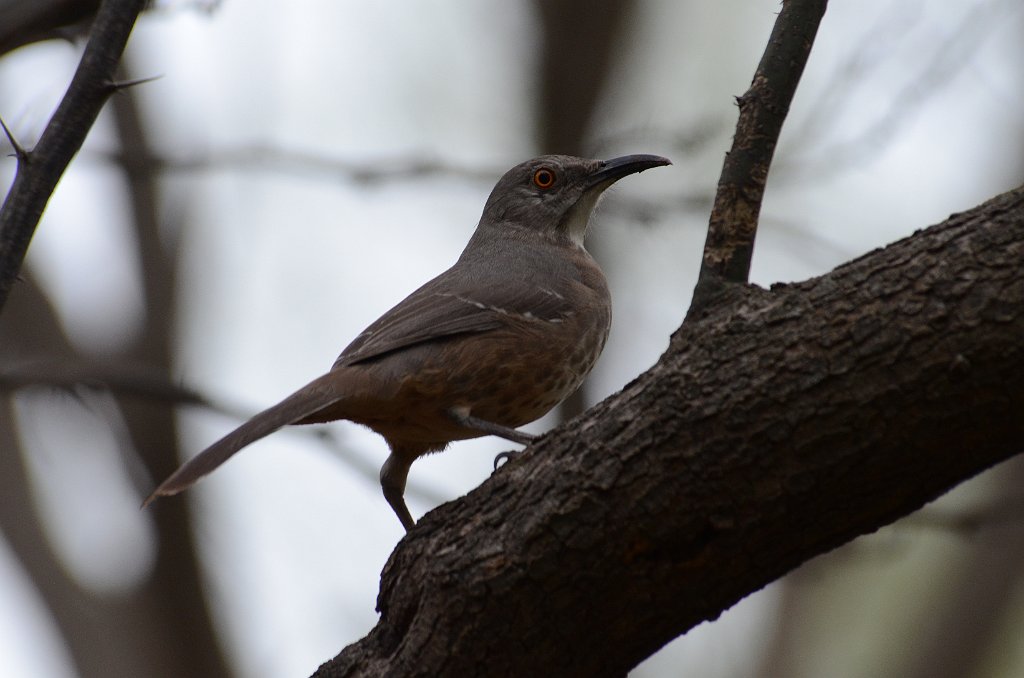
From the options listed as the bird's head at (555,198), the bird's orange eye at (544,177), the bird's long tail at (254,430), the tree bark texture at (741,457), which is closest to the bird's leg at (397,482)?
the bird's long tail at (254,430)

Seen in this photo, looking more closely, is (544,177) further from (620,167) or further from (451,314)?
(451,314)

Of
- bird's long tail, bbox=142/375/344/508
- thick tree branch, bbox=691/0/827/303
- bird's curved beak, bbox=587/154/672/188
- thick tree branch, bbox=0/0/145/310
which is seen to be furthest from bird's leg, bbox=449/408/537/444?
thick tree branch, bbox=0/0/145/310

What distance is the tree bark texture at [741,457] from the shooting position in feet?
7.97

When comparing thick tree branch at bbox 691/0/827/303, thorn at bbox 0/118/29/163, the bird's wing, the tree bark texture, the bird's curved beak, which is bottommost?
the tree bark texture

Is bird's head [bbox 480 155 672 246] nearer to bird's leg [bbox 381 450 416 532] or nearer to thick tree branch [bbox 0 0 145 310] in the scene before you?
bird's leg [bbox 381 450 416 532]

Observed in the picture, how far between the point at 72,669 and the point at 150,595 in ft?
2.10

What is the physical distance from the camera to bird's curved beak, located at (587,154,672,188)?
526 centimetres

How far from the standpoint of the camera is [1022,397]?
7.77 ft

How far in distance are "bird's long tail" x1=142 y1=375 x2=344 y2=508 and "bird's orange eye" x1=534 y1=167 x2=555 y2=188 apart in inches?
80.6

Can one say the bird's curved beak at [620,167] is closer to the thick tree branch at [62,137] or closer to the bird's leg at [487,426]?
the bird's leg at [487,426]

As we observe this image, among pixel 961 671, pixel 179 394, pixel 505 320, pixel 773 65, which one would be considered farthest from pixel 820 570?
pixel 773 65

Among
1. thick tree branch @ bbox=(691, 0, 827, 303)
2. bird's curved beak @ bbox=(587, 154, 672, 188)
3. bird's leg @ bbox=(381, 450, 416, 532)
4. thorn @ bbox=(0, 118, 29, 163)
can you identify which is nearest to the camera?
thorn @ bbox=(0, 118, 29, 163)

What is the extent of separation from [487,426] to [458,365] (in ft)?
0.85

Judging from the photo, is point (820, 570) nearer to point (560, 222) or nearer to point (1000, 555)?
point (1000, 555)
